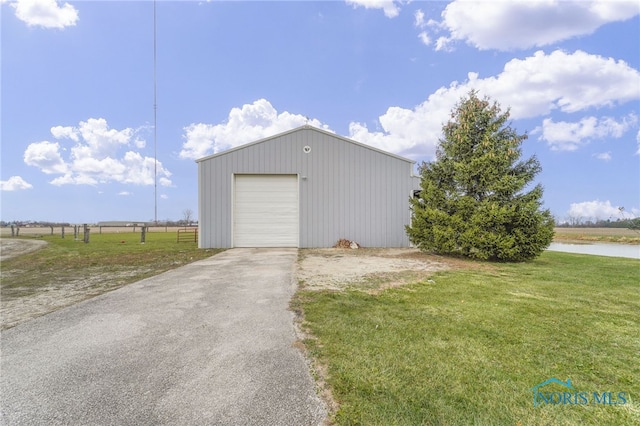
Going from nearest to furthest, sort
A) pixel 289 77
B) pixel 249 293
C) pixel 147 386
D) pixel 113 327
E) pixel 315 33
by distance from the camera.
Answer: pixel 147 386 → pixel 113 327 → pixel 249 293 → pixel 315 33 → pixel 289 77

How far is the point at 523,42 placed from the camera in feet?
33.1

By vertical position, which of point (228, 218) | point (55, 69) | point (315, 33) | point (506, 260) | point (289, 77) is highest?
point (315, 33)

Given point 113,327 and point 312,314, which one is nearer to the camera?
point 113,327

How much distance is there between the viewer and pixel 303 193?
37.0 ft

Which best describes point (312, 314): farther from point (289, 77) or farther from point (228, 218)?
point (289, 77)

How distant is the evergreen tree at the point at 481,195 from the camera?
320 inches

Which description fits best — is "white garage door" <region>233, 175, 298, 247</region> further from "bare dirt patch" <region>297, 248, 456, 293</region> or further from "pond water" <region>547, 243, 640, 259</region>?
"pond water" <region>547, 243, 640, 259</region>

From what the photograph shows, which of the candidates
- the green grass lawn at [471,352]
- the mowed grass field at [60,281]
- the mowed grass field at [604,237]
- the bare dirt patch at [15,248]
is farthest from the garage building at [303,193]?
the mowed grass field at [604,237]

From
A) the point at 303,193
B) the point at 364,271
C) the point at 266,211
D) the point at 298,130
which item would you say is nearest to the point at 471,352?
the point at 364,271

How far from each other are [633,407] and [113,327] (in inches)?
177

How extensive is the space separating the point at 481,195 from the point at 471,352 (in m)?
7.52

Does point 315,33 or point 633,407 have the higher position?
point 315,33

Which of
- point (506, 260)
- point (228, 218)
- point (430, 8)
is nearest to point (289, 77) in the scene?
point (430, 8)

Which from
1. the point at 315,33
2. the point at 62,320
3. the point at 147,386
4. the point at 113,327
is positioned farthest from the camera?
the point at 315,33
